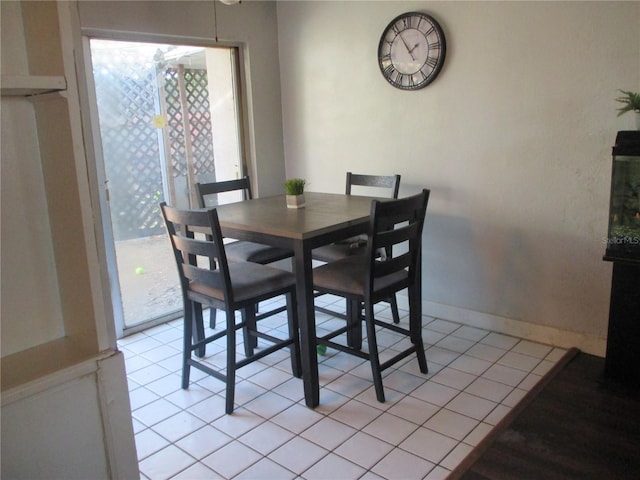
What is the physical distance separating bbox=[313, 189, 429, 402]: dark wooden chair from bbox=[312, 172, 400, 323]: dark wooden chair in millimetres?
293

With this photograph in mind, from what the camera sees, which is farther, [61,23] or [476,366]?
[476,366]

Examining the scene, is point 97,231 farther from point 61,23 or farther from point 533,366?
point 533,366

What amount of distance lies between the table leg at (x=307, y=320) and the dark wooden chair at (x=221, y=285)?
23cm

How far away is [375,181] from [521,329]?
129cm

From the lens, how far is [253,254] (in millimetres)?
3115

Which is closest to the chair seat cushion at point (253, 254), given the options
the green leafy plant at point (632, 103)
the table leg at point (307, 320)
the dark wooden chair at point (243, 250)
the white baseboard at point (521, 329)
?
the dark wooden chair at point (243, 250)

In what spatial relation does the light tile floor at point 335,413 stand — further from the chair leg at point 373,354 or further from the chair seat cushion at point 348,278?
the chair seat cushion at point 348,278

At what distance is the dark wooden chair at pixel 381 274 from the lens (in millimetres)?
2336

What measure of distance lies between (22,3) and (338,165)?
302cm

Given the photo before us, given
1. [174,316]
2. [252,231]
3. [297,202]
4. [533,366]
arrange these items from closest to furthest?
[252,231], [533,366], [297,202], [174,316]

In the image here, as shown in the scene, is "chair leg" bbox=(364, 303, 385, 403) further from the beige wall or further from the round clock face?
the round clock face

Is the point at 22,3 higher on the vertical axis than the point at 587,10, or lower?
lower

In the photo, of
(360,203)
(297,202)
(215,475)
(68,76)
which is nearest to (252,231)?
(297,202)

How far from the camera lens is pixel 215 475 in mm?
1979
